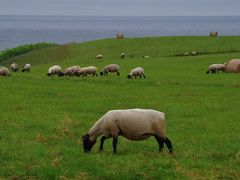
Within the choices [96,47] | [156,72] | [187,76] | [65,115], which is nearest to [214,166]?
[65,115]

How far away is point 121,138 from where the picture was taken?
19391mm

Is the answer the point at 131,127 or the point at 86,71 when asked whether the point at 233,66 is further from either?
the point at 131,127

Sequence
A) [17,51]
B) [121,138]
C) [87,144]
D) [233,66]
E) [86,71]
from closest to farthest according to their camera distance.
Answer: [87,144]
[121,138]
[233,66]
[86,71]
[17,51]

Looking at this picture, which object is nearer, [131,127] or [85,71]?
[131,127]

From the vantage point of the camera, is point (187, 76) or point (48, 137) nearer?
point (48, 137)

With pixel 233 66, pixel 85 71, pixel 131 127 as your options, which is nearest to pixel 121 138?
pixel 131 127

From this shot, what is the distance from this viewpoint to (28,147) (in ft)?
55.3

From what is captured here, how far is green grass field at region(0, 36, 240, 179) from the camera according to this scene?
14.1 metres

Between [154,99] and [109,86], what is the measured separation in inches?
277

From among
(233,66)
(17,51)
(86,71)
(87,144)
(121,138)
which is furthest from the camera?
(17,51)

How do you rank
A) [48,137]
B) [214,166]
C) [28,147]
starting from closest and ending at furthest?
[214,166]
[28,147]
[48,137]

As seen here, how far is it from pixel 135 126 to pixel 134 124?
0.07 meters

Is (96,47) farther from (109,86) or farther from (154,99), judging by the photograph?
(154,99)

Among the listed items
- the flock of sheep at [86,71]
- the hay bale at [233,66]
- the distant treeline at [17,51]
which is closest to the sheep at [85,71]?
the flock of sheep at [86,71]
